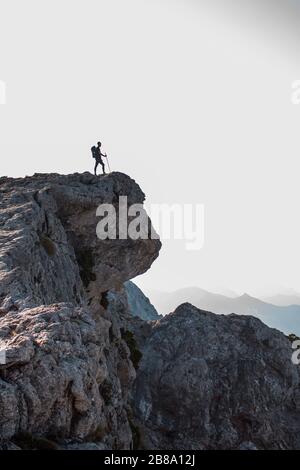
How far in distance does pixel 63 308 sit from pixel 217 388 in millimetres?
34515

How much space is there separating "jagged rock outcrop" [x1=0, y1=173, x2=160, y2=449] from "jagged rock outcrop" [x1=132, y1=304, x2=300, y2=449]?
537cm

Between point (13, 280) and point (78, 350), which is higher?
point (13, 280)

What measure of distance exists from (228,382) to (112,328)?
48.8 feet

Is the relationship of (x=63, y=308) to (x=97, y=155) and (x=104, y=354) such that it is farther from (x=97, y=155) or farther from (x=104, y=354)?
(x=97, y=155)

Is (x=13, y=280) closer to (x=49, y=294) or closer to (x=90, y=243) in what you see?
(x=49, y=294)

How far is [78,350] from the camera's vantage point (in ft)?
75.8

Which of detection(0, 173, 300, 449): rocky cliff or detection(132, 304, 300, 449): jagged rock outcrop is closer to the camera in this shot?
detection(0, 173, 300, 449): rocky cliff

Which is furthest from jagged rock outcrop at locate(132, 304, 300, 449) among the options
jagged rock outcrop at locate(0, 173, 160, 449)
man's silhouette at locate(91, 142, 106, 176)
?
man's silhouette at locate(91, 142, 106, 176)

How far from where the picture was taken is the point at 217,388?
5422cm

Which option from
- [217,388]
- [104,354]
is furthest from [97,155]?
[217,388]

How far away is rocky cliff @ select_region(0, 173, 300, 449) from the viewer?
2080 cm

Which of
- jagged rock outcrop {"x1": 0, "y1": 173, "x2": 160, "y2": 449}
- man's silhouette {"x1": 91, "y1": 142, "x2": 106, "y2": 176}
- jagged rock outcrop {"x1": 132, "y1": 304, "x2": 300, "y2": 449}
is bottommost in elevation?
jagged rock outcrop {"x1": 132, "y1": 304, "x2": 300, "y2": 449}

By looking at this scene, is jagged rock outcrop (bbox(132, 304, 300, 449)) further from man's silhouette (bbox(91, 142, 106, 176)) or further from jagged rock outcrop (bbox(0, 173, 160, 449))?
man's silhouette (bbox(91, 142, 106, 176))
